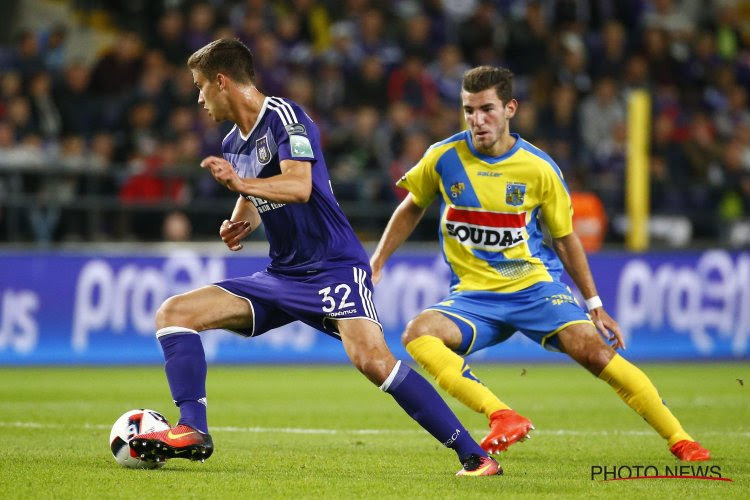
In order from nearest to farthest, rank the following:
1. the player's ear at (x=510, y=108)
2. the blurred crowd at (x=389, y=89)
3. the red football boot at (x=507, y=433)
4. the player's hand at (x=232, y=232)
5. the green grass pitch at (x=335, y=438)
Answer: the green grass pitch at (x=335, y=438) < the red football boot at (x=507, y=433) < the player's hand at (x=232, y=232) < the player's ear at (x=510, y=108) < the blurred crowd at (x=389, y=89)

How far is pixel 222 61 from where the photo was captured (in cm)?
592

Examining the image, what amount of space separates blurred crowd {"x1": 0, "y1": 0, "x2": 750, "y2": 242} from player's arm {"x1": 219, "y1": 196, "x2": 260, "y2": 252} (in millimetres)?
7752

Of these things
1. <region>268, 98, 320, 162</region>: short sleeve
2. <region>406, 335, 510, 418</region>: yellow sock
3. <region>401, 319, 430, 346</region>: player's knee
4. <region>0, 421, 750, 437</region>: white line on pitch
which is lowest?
<region>0, 421, 750, 437</region>: white line on pitch

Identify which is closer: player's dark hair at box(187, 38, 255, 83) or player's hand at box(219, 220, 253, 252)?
player's dark hair at box(187, 38, 255, 83)

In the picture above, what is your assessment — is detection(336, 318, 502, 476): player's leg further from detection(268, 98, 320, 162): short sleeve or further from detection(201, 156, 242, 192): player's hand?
detection(201, 156, 242, 192): player's hand

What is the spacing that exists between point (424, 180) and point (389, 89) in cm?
951

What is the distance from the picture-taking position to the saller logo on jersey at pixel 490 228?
674 cm

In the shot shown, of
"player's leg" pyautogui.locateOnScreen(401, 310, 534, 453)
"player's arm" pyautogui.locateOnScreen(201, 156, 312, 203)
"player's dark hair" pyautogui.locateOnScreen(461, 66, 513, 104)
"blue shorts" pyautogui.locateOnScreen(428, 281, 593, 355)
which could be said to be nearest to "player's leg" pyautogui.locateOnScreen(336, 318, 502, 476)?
"player's leg" pyautogui.locateOnScreen(401, 310, 534, 453)

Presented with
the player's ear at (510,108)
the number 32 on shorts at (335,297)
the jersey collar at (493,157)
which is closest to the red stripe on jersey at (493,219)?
the jersey collar at (493,157)

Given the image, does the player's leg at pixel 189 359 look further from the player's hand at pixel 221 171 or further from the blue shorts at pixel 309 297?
the player's hand at pixel 221 171

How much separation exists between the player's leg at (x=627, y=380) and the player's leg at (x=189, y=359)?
1.74m

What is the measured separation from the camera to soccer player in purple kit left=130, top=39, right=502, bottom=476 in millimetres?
5777

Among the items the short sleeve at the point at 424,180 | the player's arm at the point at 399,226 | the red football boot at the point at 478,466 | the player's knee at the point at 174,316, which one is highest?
the short sleeve at the point at 424,180

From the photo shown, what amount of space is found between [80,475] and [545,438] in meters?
3.09
